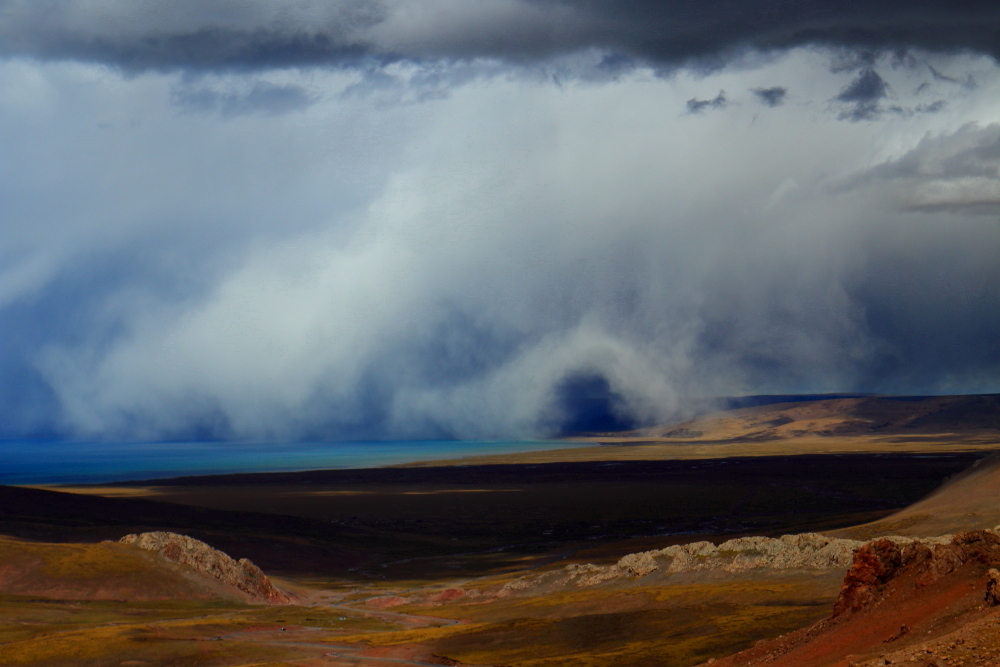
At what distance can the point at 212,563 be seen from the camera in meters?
71.4

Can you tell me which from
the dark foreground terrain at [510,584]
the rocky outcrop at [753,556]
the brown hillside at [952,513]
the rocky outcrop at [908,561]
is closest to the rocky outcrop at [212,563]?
the dark foreground terrain at [510,584]

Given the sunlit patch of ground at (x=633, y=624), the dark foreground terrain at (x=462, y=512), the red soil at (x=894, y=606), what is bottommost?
the dark foreground terrain at (x=462, y=512)

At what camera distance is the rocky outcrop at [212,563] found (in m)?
70.0

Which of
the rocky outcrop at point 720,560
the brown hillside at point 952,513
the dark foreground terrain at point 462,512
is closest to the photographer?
the rocky outcrop at point 720,560

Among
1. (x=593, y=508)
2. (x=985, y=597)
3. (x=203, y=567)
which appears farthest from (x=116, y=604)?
(x=593, y=508)

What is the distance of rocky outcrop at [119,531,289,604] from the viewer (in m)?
70.0

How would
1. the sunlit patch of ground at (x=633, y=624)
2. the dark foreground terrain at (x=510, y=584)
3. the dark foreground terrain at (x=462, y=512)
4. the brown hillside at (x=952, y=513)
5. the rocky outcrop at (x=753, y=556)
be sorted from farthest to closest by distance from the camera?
the dark foreground terrain at (x=462, y=512)
the brown hillside at (x=952, y=513)
the rocky outcrop at (x=753, y=556)
the sunlit patch of ground at (x=633, y=624)
the dark foreground terrain at (x=510, y=584)

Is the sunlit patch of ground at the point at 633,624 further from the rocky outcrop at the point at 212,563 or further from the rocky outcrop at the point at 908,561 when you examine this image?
the rocky outcrop at the point at 212,563

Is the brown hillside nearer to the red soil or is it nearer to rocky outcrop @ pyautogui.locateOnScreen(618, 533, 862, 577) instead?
rocky outcrop @ pyautogui.locateOnScreen(618, 533, 862, 577)

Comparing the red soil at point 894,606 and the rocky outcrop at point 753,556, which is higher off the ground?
the red soil at point 894,606

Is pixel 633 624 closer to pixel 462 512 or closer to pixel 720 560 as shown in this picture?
pixel 720 560

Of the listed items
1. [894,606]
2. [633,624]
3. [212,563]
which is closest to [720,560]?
[633,624]

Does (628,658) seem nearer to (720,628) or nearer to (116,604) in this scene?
(720,628)

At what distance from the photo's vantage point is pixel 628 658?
38375 mm
